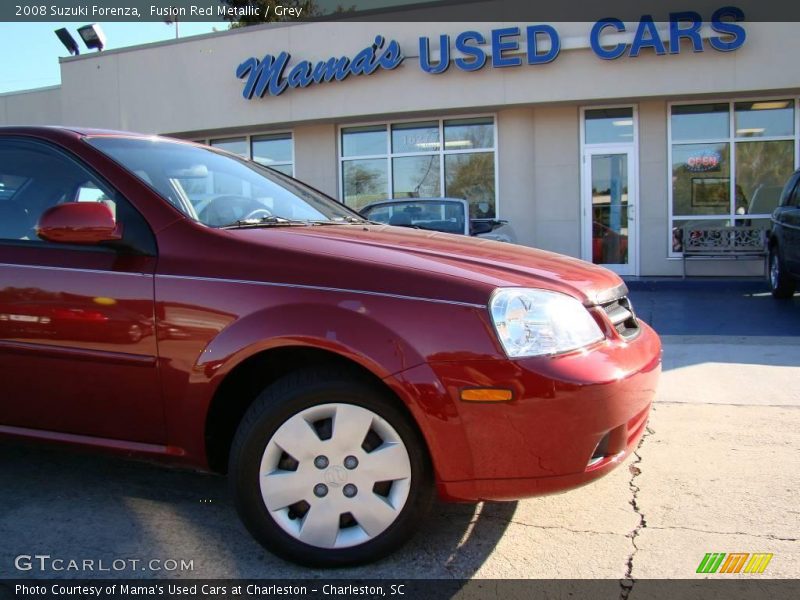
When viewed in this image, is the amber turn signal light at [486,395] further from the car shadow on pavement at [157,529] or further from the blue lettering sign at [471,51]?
the blue lettering sign at [471,51]

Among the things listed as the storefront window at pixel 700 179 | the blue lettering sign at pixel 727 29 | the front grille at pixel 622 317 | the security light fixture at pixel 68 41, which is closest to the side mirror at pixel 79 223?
the front grille at pixel 622 317

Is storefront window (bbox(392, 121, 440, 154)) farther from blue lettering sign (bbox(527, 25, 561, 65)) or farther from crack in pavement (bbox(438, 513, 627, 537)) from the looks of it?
crack in pavement (bbox(438, 513, 627, 537))

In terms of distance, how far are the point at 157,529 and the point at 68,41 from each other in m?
15.8

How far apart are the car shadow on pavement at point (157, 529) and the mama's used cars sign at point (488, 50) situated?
958cm

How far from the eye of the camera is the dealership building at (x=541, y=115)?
10836 mm

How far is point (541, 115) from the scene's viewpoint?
39.4ft

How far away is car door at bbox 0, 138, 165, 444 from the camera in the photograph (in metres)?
2.70

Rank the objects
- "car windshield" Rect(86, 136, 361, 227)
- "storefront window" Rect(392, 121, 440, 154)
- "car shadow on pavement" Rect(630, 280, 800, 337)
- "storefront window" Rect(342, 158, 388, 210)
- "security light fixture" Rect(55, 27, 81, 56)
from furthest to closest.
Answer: "security light fixture" Rect(55, 27, 81, 56)
"storefront window" Rect(342, 158, 388, 210)
"storefront window" Rect(392, 121, 440, 154)
"car shadow on pavement" Rect(630, 280, 800, 337)
"car windshield" Rect(86, 136, 361, 227)

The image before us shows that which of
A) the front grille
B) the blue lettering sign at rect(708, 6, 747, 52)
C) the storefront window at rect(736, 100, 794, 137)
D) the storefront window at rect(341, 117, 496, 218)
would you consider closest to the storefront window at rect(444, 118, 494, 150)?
the storefront window at rect(341, 117, 496, 218)

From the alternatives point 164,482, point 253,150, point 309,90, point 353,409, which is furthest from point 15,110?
point 353,409

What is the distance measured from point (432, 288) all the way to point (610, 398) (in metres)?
0.77

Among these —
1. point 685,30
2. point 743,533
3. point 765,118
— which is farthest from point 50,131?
point 765,118

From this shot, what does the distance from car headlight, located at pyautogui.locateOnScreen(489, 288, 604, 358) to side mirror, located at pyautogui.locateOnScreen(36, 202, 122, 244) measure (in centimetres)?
155

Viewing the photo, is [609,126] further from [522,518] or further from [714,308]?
[522,518]
